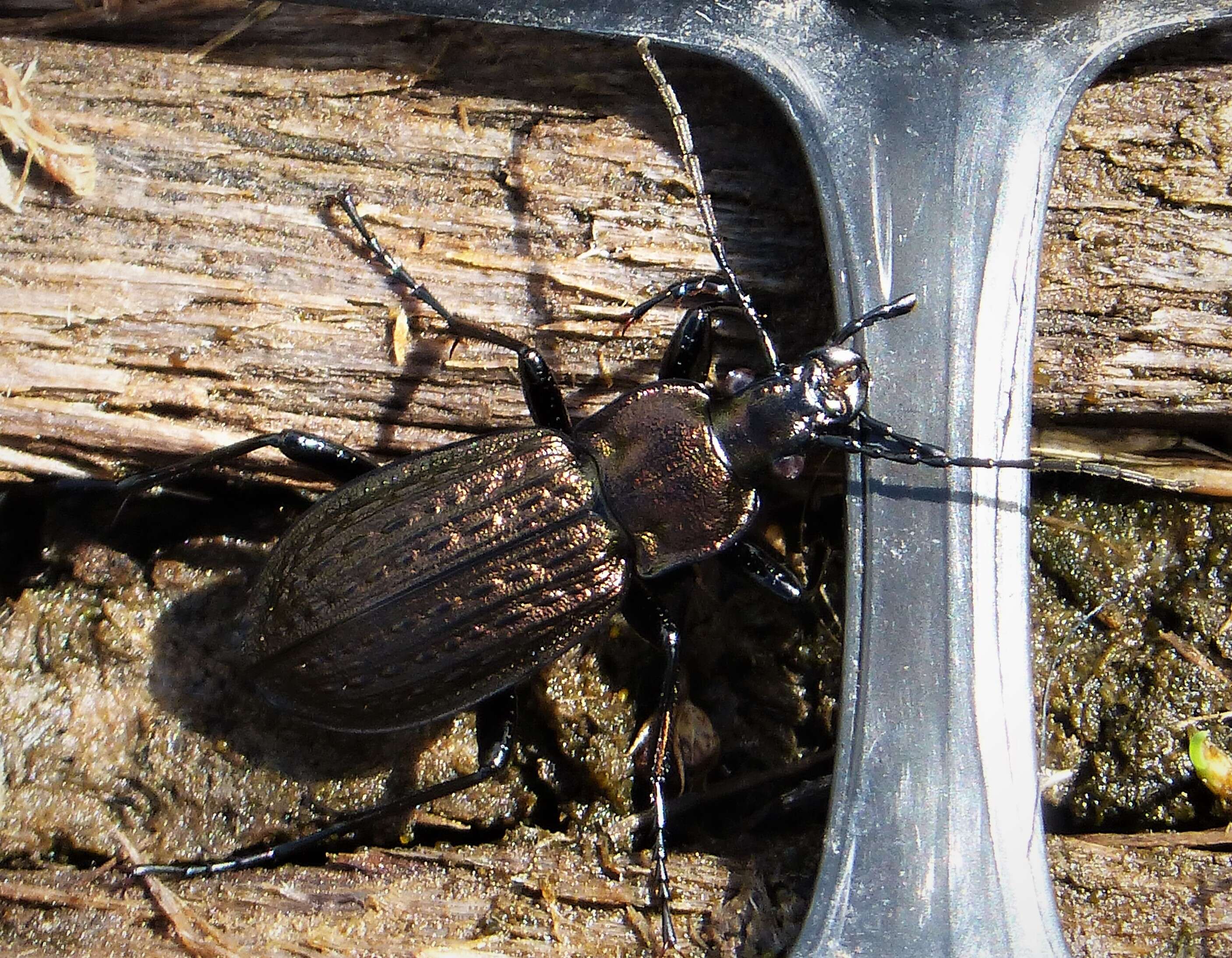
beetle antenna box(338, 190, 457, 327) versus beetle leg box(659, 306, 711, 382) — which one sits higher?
beetle antenna box(338, 190, 457, 327)

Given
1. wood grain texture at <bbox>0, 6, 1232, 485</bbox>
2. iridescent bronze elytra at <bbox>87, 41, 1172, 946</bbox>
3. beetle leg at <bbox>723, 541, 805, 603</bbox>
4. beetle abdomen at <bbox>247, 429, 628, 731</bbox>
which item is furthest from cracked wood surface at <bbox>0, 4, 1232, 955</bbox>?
beetle leg at <bbox>723, 541, 805, 603</bbox>

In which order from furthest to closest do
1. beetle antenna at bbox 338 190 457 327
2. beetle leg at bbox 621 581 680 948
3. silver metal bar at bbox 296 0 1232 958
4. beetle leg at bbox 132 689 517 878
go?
1. beetle antenna at bbox 338 190 457 327
2. beetle leg at bbox 132 689 517 878
3. beetle leg at bbox 621 581 680 948
4. silver metal bar at bbox 296 0 1232 958

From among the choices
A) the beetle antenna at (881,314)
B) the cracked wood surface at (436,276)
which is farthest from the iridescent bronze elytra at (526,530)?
the cracked wood surface at (436,276)

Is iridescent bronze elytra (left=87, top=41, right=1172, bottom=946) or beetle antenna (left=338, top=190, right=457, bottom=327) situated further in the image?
beetle antenna (left=338, top=190, right=457, bottom=327)

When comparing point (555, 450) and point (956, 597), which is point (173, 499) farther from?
point (956, 597)

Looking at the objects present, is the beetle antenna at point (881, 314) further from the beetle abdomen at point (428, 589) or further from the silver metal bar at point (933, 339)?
the beetle abdomen at point (428, 589)

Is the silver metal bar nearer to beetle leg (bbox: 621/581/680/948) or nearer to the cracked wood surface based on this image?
the cracked wood surface

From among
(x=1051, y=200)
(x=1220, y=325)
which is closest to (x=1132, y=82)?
(x=1051, y=200)

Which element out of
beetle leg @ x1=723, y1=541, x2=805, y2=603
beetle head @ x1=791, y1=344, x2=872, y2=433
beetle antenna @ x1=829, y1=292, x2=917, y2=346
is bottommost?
beetle leg @ x1=723, y1=541, x2=805, y2=603
